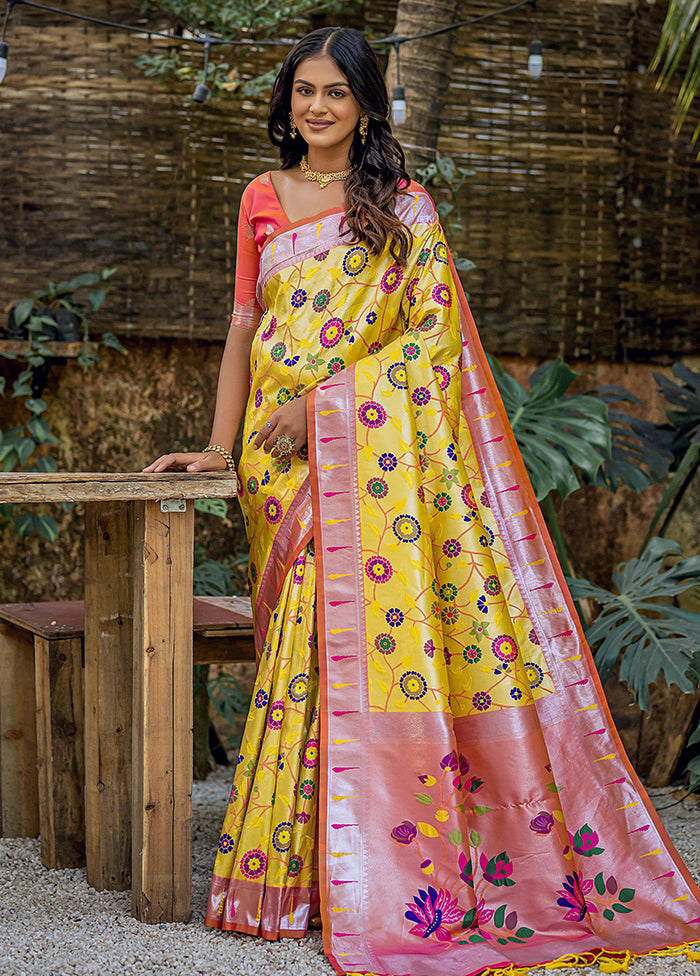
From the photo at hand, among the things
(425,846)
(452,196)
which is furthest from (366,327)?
(452,196)

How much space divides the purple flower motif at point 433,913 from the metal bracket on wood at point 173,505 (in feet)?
2.67

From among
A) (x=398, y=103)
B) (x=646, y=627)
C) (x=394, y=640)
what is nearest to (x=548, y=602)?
(x=394, y=640)

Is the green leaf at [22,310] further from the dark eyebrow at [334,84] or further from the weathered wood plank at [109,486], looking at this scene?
the weathered wood plank at [109,486]

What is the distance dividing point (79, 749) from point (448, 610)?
905 millimetres

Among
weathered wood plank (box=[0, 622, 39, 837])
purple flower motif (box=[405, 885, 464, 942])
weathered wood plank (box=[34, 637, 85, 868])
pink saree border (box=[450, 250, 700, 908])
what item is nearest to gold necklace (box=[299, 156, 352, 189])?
pink saree border (box=[450, 250, 700, 908])

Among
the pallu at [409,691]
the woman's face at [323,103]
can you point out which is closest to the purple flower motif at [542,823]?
the pallu at [409,691]

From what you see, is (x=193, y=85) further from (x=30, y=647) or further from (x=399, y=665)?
(x=399, y=665)

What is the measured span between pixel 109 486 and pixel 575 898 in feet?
3.78

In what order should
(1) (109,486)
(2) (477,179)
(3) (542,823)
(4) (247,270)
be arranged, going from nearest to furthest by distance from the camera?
1. (1) (109,486)
2. (3) (542,823)
3. (4) (247,270)
4. (2) (477,179)

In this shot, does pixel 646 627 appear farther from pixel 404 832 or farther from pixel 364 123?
pixel 364 123

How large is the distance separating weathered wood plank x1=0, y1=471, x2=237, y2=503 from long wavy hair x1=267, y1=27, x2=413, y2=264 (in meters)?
0.57

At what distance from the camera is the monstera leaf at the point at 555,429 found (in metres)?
2.74

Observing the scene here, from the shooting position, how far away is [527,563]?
6.69 ft

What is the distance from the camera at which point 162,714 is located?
1812 mm
